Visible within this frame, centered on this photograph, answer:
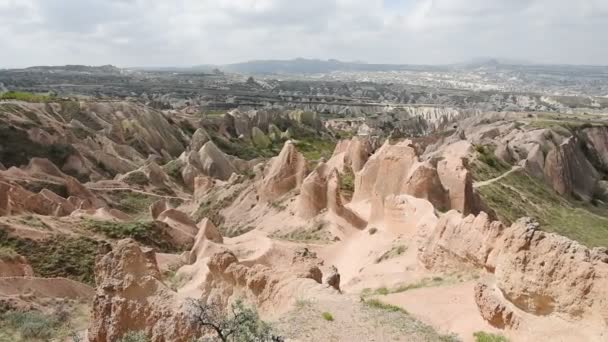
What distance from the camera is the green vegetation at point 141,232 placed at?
28.9 metres

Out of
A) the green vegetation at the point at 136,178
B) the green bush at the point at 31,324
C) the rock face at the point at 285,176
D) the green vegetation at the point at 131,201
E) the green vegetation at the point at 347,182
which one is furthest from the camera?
the green vegetation at the point at 136,178

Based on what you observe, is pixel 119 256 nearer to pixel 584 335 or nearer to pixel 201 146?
pixel 584 335

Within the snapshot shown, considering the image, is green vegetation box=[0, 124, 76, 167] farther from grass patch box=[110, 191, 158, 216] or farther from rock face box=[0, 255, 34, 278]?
rock face box=[0, 255, 34, 278]

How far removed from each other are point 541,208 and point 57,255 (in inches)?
1412

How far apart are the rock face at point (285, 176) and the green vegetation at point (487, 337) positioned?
27444 millimetres

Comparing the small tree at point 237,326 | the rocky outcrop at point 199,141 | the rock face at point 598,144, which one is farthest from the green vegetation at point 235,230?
the rock face at point 598,144

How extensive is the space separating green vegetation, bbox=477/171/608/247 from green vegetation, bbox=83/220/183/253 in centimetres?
2078

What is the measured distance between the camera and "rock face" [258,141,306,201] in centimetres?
4116

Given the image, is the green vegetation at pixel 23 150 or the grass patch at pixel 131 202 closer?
the grass patch at pixel 131 202

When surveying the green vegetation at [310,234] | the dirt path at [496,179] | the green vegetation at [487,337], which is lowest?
the dirt path at [496,179]

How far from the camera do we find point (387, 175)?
32.8m

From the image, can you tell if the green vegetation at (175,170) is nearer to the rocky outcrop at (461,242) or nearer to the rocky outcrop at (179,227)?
the rocky outcrop at (179,227)

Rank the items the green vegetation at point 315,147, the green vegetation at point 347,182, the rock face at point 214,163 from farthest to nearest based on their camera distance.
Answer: the green vegetation at point 315,147 < the rock face at point 214,163 < the green vegetation at point 347,182

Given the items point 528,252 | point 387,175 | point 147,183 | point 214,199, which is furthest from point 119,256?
point 147,183
